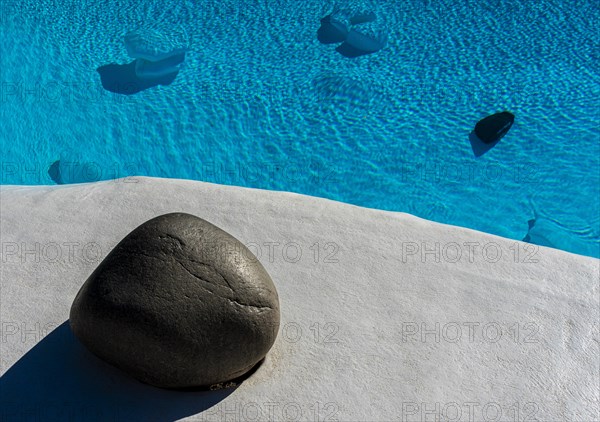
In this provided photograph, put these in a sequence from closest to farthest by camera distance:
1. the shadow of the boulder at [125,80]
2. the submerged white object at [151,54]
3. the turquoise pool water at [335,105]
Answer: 1. the turquoise pool water at [335,105]
2. the shadow of the boulder at [125,80]
3. the submerged white object at [151,54]

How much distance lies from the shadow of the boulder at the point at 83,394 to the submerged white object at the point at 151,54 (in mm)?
5004

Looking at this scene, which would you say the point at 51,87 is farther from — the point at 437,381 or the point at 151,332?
the point at 437,381

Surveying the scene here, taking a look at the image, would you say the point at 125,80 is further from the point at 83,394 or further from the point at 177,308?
the point at 177,308

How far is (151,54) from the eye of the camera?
805cm

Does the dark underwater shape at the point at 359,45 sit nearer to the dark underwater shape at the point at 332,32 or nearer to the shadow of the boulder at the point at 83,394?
the dark underwater shape at the point at 332,32

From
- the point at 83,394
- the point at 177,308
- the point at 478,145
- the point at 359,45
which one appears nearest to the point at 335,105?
the point at 359,45

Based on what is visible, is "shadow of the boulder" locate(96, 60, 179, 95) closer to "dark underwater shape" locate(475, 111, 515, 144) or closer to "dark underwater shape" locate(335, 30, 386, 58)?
"dark underwater shape" locate(335, 30, 386, 58)

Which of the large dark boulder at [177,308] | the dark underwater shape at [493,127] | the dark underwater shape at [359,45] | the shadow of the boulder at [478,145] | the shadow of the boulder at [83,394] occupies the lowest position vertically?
the shadow of the boulder at [83,394]

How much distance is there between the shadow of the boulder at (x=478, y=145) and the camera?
728cm

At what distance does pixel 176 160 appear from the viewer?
7168 millimetres

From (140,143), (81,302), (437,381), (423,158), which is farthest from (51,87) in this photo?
(437,381)

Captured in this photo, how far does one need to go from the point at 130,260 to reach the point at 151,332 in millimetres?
420

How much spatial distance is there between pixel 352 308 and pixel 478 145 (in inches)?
148

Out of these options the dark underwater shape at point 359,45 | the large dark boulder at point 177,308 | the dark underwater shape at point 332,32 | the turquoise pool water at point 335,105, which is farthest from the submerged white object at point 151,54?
the large dark boulder at point 177,308
